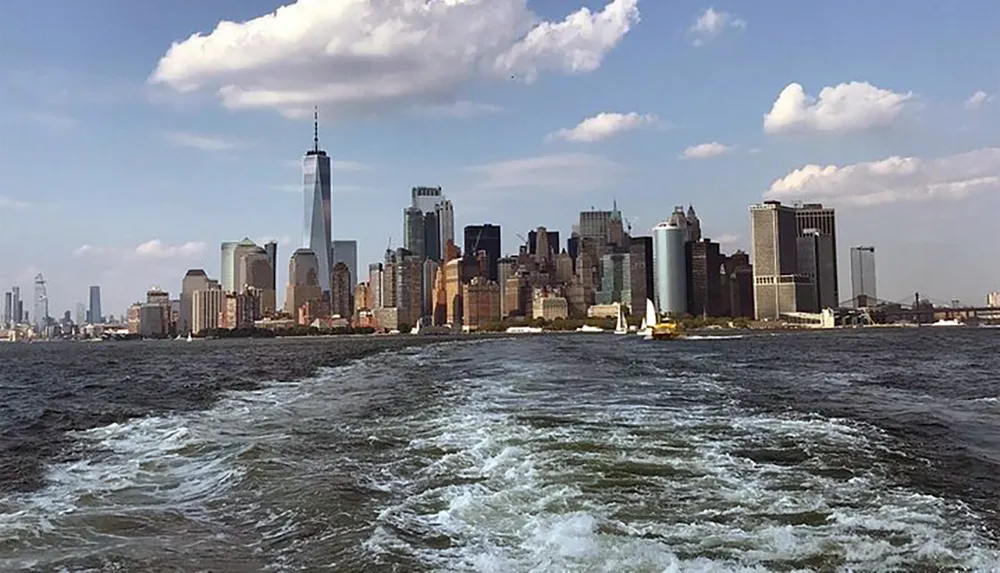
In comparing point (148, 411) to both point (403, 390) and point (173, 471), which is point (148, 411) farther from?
point (173, 471)

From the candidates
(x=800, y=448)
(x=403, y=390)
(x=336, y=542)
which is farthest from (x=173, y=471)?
(x=403, y=390)

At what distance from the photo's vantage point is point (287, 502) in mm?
12914

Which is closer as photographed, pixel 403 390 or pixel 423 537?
pixel 423 537

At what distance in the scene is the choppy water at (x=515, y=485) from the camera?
32.7 ft

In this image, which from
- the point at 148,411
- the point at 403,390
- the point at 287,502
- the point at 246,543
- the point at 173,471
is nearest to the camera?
the point at 246,543

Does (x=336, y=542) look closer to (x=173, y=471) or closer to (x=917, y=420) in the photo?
(x=173, y=471)

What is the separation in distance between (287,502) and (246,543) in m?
2.09

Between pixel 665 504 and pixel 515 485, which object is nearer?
pixel 665 504

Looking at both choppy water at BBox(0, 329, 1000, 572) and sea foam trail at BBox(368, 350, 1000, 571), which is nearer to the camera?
sea foam trail at BBox(368, 350, 1000, 571)

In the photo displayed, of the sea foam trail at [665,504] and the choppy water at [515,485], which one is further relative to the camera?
the choppy water at [515,485]

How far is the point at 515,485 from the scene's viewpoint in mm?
13477

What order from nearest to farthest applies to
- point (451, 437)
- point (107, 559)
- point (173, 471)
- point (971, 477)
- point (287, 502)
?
Answer: point (107, 559), point (287, 502), point (971, 477), point (173, 471), point (451, 437)

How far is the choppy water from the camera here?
9977mm

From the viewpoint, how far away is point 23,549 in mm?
10641
